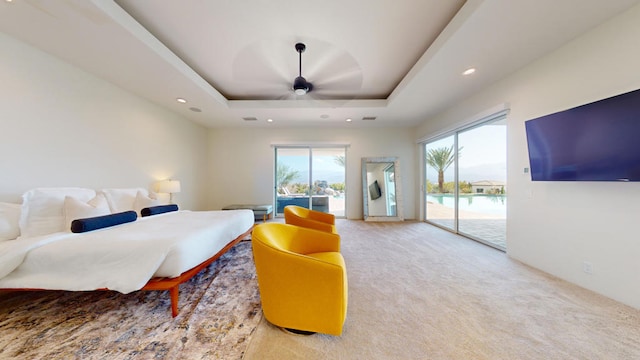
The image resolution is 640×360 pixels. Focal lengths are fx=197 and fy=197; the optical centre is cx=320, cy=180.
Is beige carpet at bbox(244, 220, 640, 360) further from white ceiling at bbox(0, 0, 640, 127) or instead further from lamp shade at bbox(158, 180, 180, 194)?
lamp shade at bbox(158, 180, 180, 194)

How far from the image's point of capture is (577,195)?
85.4 inches

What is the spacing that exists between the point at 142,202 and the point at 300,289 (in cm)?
306

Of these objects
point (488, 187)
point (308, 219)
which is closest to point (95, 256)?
point (308, 219)

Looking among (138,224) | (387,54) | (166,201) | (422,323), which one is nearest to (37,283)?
(138,224)

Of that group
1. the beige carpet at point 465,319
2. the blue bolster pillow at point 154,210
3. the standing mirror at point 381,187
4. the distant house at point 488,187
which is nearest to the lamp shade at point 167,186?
the blue bolster pillow at point 154,210

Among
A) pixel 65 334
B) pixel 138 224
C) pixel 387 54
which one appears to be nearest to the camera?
pixel 65 334

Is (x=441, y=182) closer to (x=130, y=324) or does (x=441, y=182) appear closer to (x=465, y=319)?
(x=465, y=319)

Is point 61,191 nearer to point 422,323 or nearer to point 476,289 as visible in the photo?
point 422,323

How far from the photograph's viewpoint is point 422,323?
1.58 m

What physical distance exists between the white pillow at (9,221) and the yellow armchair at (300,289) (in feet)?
8.21

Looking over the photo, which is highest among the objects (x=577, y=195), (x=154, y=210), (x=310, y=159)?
(x=310, y=159)

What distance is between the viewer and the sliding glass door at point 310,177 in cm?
567

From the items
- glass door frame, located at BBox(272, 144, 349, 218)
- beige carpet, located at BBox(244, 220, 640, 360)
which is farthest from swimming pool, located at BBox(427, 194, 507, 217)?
glass door frame, located at BBox(272, 144, 349, 218)

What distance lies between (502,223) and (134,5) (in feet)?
22.1
